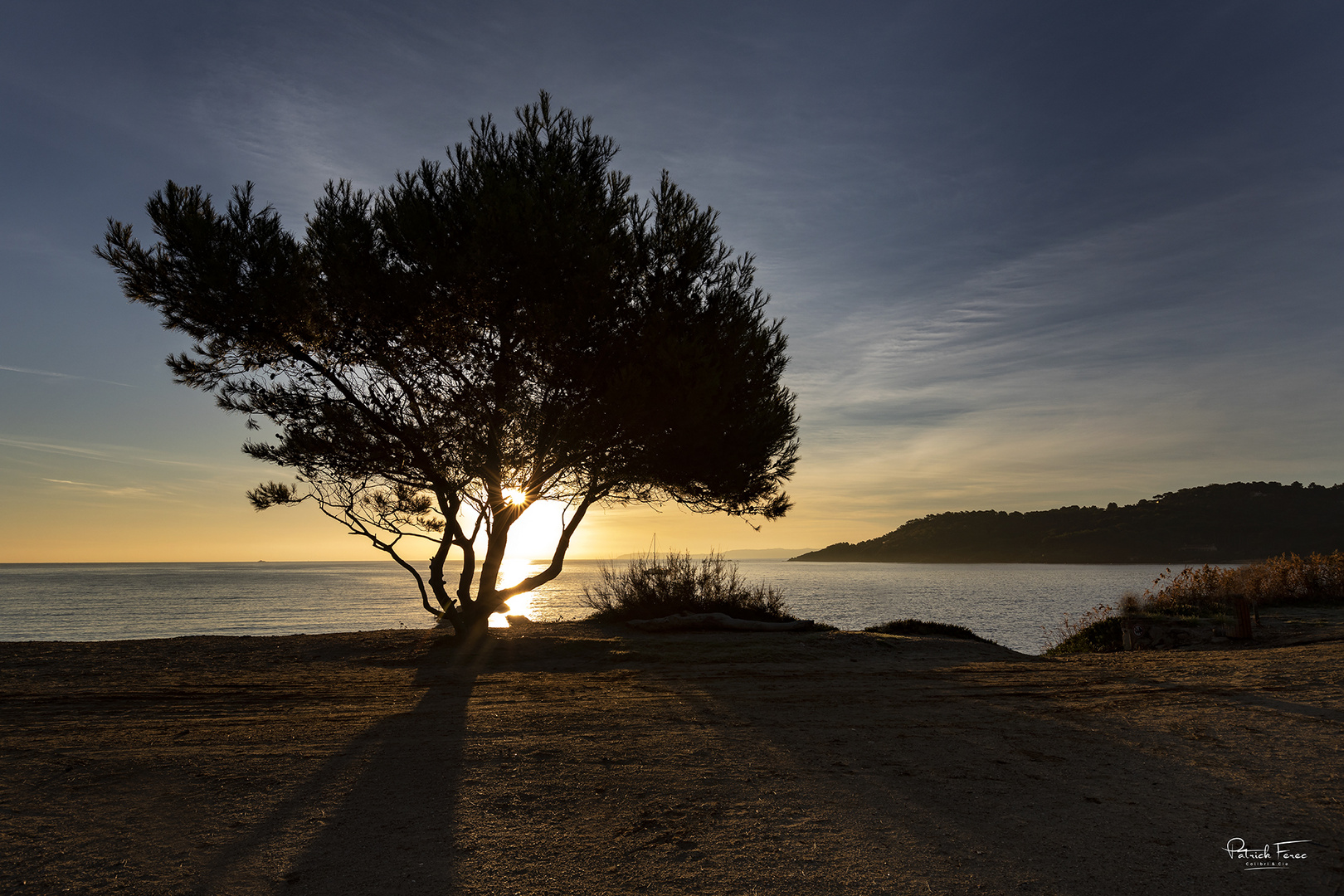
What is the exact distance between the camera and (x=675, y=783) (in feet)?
16.7

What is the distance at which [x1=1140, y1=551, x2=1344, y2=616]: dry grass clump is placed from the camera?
1945 cm

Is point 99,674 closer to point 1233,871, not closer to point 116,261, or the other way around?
point 116,261

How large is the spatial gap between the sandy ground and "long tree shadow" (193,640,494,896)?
24mm

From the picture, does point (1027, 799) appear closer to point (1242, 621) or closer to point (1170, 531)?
point (1242, 621)

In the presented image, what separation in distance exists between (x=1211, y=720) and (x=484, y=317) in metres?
10.8

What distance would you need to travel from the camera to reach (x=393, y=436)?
12.4 m

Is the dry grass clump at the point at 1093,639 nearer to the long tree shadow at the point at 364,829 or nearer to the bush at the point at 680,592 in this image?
the bush at the point at 680,592

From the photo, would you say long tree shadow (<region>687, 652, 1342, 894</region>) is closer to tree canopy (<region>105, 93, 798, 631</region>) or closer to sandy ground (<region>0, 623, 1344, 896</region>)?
sandy ground (<region>0, 623, 1344, 896</region>)

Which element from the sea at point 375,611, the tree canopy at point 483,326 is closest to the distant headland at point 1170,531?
the sea at point 375,611

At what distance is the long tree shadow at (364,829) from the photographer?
3658 mm

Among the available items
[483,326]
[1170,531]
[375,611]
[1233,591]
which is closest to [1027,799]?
[483,326]

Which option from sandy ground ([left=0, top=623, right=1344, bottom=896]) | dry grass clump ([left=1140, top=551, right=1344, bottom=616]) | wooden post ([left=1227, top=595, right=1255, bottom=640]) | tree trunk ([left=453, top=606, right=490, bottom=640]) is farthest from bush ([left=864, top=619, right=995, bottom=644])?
tree trunk ([left=453, top=606, right=490, bottom=640])

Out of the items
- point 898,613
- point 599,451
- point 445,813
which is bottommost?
point 898,613

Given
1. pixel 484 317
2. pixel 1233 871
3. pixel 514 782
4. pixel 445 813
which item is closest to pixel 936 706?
pixel 1233 871
